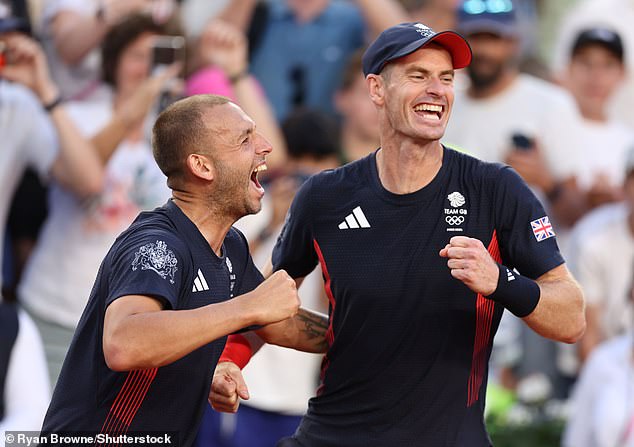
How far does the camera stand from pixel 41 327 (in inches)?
304

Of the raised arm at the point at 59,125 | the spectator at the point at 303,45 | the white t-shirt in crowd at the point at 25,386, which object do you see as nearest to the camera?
the white t-shirt in crowd at the point at 25,386

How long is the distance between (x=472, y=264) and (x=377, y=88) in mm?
1081

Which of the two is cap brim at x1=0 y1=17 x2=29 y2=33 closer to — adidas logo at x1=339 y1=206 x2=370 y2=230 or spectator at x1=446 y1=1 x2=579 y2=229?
spectator at x1=446 y1=1 x2=579 y2=229

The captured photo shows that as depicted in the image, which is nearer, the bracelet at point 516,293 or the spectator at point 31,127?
the bracelet at point 516,293

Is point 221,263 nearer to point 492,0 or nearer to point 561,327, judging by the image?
point 561,327

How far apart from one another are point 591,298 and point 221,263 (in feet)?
14.7

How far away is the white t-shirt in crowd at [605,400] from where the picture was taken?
784cm

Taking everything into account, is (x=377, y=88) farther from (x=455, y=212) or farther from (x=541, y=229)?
(x=541, y=229)

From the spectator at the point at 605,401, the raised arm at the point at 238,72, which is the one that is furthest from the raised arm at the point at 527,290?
the raised arm at the point at 238,72

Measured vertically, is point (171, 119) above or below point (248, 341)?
above

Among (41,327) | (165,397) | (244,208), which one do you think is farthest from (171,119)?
(41,327)

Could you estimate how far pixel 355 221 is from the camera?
5.21 metres

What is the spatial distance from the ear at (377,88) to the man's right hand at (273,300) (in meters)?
1.15

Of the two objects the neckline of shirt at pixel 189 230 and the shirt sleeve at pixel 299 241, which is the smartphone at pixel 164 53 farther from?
the neckline of shirt at pixel 189 230
